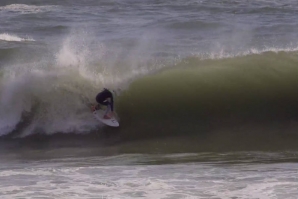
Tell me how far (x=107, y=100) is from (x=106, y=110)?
0.20m

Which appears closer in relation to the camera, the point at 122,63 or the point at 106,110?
the point at 106,110

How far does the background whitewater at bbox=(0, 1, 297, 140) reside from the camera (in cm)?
1319

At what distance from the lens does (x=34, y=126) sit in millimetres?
12812

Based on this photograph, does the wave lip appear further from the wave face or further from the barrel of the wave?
the barrel of the wave

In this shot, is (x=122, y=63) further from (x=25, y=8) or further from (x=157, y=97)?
(x=25, y=8)

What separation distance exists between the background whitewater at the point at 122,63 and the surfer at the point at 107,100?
1.08ft

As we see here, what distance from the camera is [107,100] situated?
12648 millimetres

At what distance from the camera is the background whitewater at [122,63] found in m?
13.2

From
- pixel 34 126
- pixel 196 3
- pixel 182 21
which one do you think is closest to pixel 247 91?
pixel 34 126

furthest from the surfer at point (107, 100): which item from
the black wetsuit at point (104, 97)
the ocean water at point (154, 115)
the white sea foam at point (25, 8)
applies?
the white sea foam at point (25, 8)

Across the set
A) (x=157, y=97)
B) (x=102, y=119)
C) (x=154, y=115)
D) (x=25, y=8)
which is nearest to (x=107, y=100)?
(x=102, y=119)

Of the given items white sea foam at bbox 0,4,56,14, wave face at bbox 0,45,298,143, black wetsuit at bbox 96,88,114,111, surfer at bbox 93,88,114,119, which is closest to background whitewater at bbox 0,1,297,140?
wave face at bbox 0,45,298,143

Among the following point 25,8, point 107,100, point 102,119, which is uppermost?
point 25,8

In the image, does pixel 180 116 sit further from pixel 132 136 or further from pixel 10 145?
pixel 10 145
